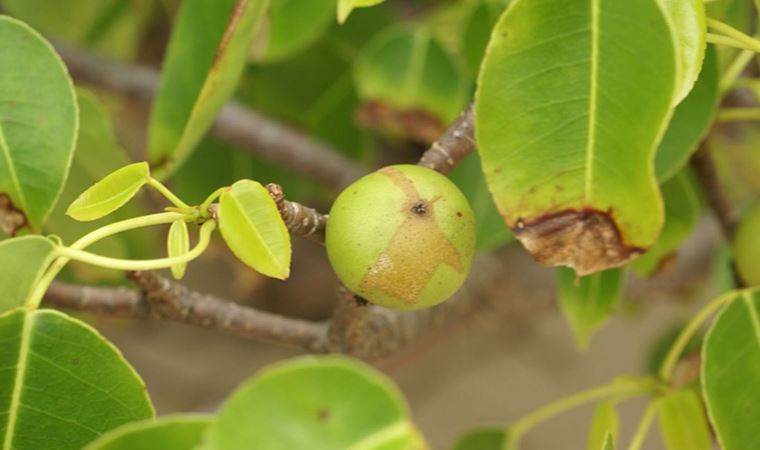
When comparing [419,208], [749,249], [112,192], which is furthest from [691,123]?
[112,192]

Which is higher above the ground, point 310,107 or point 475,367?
point 310,107

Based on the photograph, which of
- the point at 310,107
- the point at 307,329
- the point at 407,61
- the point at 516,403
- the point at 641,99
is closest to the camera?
the point at 641,99

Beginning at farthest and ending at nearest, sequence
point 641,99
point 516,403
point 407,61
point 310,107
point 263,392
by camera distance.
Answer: point 516,403 < point 310,107 < point 407,61 < point 641,99 < point 263,392

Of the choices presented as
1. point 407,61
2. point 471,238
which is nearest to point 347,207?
point 471,238

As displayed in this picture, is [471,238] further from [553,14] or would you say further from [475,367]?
[475,367]

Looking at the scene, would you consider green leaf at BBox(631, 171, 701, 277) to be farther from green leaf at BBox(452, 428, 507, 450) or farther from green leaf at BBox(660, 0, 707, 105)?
green leaf at BBox(660, 0, 707, 105)

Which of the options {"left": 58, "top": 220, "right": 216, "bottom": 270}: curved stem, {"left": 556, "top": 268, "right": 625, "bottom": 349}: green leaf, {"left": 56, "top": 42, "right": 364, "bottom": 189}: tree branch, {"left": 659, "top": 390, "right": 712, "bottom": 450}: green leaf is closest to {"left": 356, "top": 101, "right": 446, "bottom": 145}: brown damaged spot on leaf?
A: {"left": 56, "top": 42, "right": 364, "bottom": 189}: tree branch
